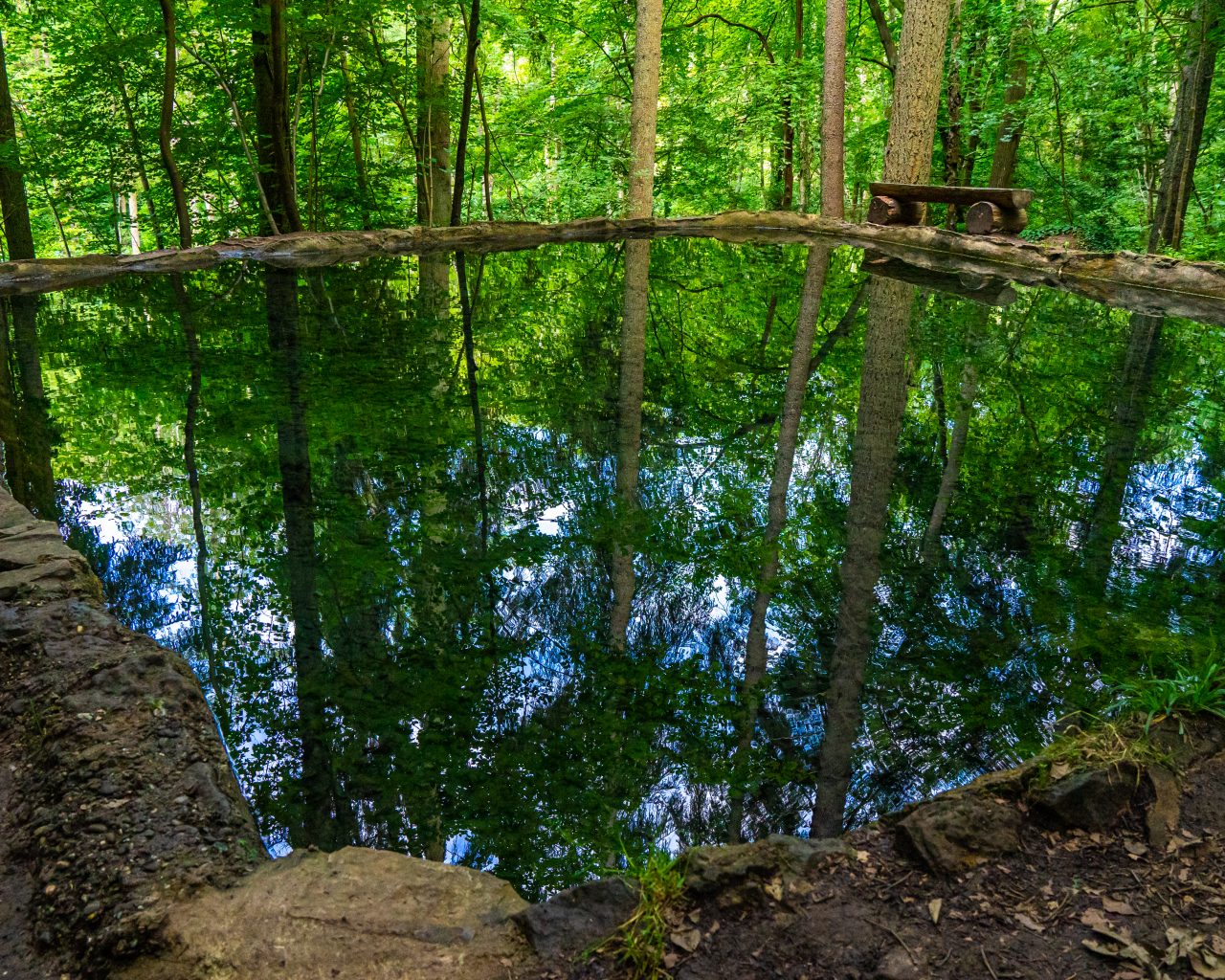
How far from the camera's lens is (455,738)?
8.33 ft

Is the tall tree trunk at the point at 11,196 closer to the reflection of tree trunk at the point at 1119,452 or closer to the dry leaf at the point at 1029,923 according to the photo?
Answer: the reflection of tree trunk at the point at 1119,452

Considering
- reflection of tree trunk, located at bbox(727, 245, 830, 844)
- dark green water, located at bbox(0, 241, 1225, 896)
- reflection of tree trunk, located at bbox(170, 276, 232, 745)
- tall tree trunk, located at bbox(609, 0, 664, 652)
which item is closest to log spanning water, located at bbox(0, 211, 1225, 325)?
tall tree trunk, located at bbox(609, 0, 664, 652)

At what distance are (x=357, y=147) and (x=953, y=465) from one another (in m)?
12.6

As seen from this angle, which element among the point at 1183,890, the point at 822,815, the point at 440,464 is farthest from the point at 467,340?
the point at 1183,890

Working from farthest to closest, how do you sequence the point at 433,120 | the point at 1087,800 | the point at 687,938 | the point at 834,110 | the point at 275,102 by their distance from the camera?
the point at 433,120, the point at 834,110, the point at 275,102, the point at 1087,800, the point at 687,938

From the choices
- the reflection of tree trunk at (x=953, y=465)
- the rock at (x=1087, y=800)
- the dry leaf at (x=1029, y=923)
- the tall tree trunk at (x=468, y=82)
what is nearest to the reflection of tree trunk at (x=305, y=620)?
the dry leaf at (x=1029, y=923)

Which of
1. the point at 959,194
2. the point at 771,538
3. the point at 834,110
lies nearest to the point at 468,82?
the point at 834,110

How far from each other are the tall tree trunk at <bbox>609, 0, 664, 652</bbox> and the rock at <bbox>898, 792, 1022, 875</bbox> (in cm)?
128

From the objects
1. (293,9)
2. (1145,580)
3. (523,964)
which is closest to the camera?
(523,964)

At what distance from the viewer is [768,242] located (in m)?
14.3

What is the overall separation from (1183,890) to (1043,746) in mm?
723

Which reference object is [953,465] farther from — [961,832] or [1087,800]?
[961,832]

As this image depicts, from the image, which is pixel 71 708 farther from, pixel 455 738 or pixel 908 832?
pixel 908 832

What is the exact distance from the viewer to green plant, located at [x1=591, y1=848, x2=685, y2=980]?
1.61m
